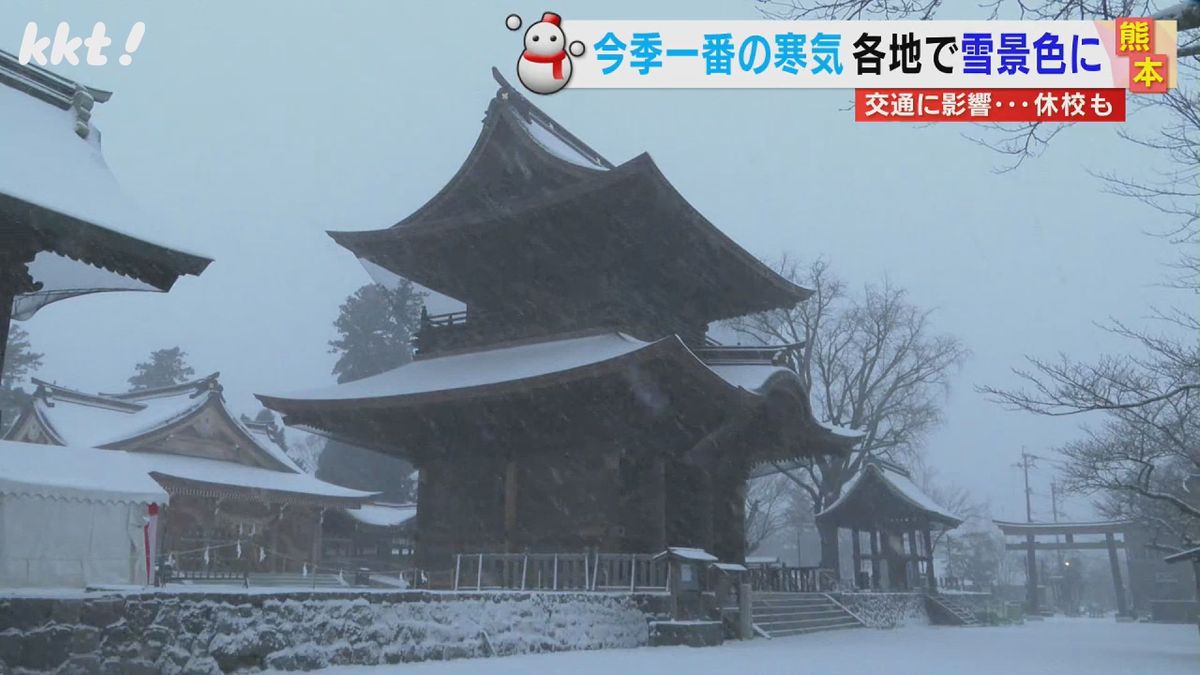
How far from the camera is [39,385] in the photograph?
3120 centimetres

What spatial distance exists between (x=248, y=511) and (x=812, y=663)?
2346 cm

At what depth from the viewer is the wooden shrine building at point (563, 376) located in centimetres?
1568

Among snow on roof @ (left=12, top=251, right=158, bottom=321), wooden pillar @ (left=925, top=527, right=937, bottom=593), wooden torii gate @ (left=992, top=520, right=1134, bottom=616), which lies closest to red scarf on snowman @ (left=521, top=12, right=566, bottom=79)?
snow on roof @ (left=12, top=251, right=158, bottom=321)

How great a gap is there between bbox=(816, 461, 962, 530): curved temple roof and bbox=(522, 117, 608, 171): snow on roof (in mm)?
13380

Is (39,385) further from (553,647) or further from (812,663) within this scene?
(812,663)

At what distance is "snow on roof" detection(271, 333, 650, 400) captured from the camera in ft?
50.7

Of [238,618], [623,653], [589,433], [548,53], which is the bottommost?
[623,653]

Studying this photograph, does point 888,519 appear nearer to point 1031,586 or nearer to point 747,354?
point 747,354

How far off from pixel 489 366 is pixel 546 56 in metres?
8.15

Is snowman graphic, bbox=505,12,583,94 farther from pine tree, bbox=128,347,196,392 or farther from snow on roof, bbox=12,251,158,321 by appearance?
pine tree, bbox=128,347,196,392

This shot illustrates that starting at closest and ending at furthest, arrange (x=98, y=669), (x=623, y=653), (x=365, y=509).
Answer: (x=98, y=669) → (x=623, y=653) → (x=365, y=509)

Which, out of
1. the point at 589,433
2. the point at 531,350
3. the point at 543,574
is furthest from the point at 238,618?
the point at 531,350

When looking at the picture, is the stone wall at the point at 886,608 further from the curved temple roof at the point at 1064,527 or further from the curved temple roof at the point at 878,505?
the curved temple roof at the point at 1064,527

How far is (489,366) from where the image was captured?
1700 cm
